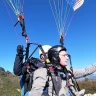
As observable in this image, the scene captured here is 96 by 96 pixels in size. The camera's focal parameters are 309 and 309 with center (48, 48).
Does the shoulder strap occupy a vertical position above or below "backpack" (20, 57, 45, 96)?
below

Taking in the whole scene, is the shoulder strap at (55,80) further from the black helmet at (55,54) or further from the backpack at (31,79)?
the black helmet at (55,54)

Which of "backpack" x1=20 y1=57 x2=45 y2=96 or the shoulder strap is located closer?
the shoulder strap

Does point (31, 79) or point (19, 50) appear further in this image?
point (19, 50)

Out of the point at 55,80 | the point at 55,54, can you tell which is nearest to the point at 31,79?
the point at 55,80

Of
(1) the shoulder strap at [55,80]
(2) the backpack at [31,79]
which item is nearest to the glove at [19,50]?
(2) the backpack at [31,79]

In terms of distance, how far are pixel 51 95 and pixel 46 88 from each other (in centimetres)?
14

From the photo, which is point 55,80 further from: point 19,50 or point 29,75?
point 19,50

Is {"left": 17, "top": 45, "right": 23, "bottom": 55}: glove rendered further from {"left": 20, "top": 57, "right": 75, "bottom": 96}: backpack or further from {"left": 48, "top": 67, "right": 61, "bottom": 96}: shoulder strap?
{"left": 48, "top": 67, "right": 61, "bottom": 96}: shoulder strap

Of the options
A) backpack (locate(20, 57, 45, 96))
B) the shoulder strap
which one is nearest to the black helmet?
backpack (locate(20, 57, 45, 96))

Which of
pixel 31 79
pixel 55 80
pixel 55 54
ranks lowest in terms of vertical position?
pixel 55 80

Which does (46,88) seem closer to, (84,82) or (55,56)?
(55,56)

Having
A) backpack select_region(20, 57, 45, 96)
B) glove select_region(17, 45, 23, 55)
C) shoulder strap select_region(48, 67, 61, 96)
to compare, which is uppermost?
glove select_region(17, 45, 23, 55)

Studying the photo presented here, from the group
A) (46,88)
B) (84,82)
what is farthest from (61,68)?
(84,82)

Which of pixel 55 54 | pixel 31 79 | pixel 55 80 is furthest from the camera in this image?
pixel 55 54
